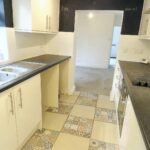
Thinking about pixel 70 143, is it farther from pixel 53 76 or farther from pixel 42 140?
pixel 53 76

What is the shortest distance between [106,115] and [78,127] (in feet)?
2.12

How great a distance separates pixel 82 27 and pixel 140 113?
557 cm

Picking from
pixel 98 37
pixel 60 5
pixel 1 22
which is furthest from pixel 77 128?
pixel 98 37

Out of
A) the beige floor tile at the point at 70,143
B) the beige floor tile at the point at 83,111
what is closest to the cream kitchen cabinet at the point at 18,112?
the beige floor tile at the point at 70,143

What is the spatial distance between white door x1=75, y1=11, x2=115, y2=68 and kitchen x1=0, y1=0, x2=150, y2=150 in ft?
8.79

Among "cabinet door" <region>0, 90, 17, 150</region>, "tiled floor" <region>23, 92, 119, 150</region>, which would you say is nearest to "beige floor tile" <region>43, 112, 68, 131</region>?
"tiled floor" <region>23, 92, 119, 150</region>

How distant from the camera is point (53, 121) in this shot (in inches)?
94.5

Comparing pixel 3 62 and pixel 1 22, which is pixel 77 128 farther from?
pixel 1 22

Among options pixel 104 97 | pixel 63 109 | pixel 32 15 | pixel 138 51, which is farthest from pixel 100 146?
pixel 32 15

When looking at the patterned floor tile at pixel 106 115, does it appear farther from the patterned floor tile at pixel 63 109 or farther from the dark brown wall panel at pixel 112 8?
the dark brown wall panel at pixel 112 8

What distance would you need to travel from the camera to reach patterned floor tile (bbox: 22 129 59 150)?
1834 millimetres

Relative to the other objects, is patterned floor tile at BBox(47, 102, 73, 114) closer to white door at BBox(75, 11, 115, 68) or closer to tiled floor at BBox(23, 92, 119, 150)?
tiled floor at BBox(23, 92, 119, 150)

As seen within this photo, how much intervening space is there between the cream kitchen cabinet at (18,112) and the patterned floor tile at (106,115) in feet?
3.69

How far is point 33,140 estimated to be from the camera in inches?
77.0
